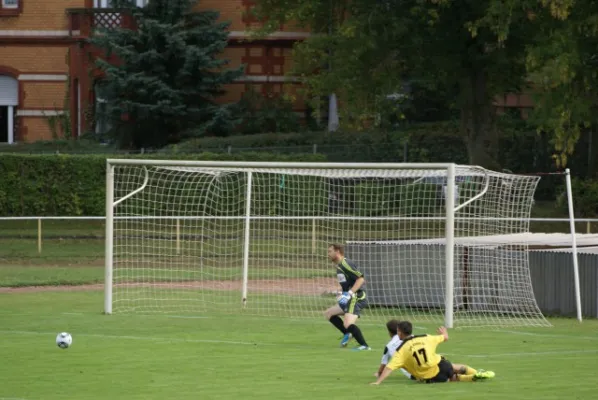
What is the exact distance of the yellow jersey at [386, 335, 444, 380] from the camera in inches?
567

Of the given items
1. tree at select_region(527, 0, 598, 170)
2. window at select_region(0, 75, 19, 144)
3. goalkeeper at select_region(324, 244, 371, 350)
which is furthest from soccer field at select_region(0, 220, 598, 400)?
window at select_region(0, 75, 19, 144)

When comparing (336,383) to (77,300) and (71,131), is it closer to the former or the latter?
(77,300)

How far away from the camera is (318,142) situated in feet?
145

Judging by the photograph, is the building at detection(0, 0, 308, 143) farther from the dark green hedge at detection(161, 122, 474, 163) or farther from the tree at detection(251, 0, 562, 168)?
the tree at detection(251, 0, 562, 168)

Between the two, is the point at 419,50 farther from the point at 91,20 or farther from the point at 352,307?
the point at 352,307

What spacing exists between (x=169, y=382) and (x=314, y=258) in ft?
56.8

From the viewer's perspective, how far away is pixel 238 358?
16922 millimetres

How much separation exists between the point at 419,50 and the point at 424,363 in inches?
990

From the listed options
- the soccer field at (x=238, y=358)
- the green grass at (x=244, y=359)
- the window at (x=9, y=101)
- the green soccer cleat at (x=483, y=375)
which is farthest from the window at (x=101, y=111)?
the green soccer cleat at (x=483, y=375)

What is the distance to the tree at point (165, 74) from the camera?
4541 centimetres

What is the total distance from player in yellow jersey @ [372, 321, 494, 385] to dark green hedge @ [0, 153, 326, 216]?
25.6m

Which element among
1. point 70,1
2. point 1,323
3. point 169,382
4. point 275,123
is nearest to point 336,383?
point 169,382

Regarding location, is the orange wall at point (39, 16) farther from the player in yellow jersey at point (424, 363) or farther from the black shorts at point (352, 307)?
the player in yellow jersey at point (424, 363)

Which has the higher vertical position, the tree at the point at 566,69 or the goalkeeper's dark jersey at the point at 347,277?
the tree at the point at 566,69
